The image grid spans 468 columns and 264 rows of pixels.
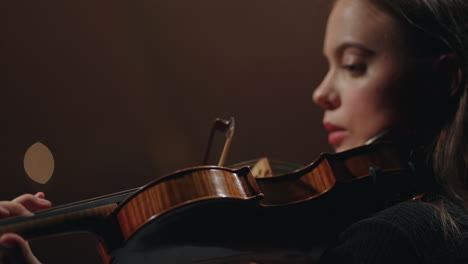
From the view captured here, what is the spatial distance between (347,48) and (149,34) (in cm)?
81

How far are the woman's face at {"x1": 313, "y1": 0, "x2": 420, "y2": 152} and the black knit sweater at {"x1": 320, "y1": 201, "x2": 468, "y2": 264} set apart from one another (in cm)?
19

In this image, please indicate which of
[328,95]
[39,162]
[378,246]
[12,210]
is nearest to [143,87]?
[39,162]

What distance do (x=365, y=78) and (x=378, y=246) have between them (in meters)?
0.34

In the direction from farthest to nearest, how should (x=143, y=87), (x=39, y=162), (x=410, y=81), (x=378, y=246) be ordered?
(x=143, y=87) → (x=39, y=162) → (x=410, y=81) → (x=378, y=246)

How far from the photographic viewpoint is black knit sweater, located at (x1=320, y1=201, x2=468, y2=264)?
61 centimetres

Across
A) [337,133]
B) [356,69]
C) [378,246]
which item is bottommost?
[378,246]

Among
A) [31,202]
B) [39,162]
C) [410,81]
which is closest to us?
[31,202]

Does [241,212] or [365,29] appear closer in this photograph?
[241,212]

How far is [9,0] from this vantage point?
3.94 ft

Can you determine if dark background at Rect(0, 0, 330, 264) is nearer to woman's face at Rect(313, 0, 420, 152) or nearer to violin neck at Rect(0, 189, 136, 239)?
violin neck at Rect(0, 189, 136, 239)

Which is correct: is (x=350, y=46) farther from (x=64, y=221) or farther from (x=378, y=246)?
(x=64, y=221)

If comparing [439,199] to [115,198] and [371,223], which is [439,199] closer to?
[371,223]

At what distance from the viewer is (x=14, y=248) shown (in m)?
0.62

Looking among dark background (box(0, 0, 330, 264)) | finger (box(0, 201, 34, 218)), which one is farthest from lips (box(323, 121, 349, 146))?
dark background (box(0, 0, 330, 264))
